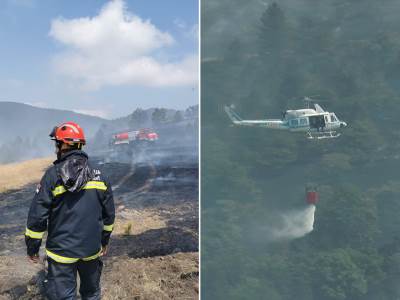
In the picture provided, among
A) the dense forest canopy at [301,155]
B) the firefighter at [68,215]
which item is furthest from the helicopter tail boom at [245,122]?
the firefighter at [68,215]

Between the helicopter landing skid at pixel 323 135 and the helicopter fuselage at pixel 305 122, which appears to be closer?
the helicopter fuselage at pixel 305 122

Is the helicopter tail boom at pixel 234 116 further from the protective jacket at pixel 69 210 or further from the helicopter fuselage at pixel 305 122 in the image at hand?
the protective jacket at pixel 69 210

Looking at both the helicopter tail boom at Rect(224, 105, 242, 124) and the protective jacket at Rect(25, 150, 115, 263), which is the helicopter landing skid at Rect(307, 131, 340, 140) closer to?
the helicopter tail boom at Rect(224, 105, 242, 124)

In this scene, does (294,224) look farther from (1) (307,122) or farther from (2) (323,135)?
(1) (307,122)

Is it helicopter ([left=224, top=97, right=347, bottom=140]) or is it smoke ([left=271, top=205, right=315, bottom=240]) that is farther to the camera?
smoke ([left=271, top=205, right=315, bottom=240])

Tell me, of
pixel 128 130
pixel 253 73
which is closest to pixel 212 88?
pixel 253 73

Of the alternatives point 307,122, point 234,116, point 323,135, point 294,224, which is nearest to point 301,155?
point 323,135

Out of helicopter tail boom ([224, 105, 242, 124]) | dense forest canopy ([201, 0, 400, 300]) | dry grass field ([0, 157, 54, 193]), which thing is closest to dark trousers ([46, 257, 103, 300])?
dry grass field ([0, 157, 54, 193])
